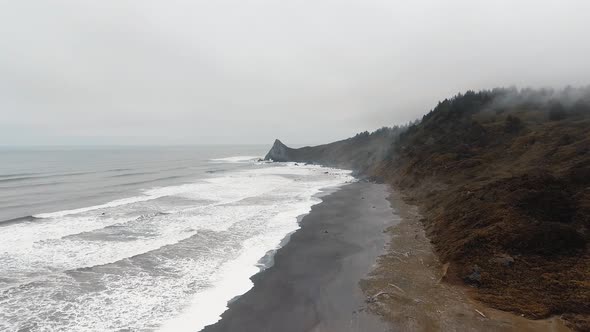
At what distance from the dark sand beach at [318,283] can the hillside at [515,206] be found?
490 cm

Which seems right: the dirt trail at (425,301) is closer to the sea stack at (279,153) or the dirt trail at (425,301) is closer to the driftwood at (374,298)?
the driftwood at (374,298)

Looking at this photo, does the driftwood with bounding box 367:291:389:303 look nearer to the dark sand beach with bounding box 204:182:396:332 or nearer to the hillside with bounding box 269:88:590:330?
the dark sand beach with bounding box 204:182:396:332

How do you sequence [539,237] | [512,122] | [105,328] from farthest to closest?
[512,122] → [539,237] → [105,328]

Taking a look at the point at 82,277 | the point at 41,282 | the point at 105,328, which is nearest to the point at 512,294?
the point at 105,328

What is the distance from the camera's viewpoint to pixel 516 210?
20812 mm

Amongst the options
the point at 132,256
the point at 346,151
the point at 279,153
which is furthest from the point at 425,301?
the point at 279,153

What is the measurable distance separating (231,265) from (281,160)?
112 metres

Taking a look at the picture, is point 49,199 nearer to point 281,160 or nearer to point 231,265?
point 231,265

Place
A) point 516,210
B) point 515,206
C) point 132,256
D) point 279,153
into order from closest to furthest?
point 516,210
point 515,206
point 132,256
point 279,153

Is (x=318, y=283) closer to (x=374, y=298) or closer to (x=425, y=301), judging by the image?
(x=374, y=298)

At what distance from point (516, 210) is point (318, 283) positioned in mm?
Answer: 13471

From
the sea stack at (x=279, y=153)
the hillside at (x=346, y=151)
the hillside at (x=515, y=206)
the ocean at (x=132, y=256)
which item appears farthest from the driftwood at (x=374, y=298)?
the sea stack at (x=279, y=153)

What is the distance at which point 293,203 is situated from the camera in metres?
41.5

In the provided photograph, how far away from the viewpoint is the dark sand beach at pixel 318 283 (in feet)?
45.0
